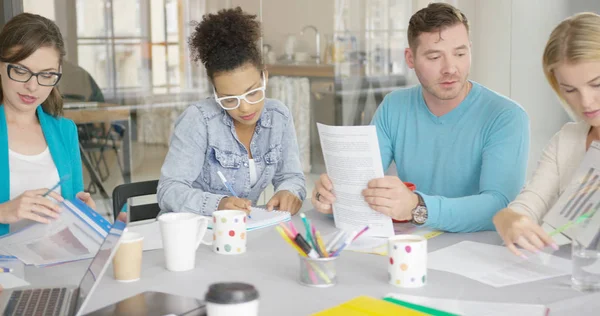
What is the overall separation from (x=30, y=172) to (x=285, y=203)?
884 mm

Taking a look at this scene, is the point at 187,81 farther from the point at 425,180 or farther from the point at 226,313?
the point at 226,313

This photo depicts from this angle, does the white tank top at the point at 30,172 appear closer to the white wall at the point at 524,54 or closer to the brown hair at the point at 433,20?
the brown hair at the point at 433,20

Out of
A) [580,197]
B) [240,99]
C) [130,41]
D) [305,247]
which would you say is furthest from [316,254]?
[130,41]

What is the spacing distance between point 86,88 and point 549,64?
10.1 ft

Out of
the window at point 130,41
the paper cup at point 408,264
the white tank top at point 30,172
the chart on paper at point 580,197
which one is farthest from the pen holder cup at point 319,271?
the window at point 130,41

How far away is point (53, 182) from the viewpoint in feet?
7.96

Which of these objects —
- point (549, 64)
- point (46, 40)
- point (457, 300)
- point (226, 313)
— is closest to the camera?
point (226, 313)

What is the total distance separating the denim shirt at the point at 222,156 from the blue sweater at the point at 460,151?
356 millimetres

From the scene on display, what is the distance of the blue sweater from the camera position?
2008 mm

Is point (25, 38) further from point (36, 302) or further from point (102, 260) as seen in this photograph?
point (102, 260)

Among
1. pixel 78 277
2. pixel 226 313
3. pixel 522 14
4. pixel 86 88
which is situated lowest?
pixel 78 277

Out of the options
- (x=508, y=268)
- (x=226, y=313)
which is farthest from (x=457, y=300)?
(x=226, y=313)

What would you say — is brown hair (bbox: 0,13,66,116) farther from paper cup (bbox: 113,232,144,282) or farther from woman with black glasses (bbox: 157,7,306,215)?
paper cup (bbox: 113,232,144,282)

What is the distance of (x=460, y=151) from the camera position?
7.64ft
